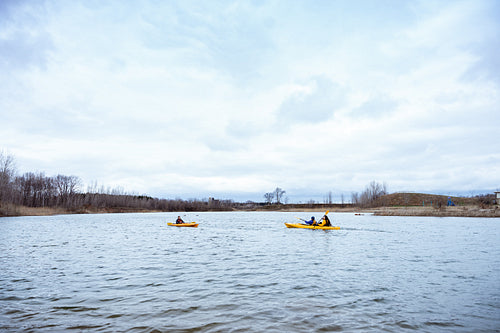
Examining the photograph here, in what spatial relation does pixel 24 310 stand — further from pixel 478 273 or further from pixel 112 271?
pixel 478 273

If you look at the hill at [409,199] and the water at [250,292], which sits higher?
the hill at [409,199]

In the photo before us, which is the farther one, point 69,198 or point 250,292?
point 69,198

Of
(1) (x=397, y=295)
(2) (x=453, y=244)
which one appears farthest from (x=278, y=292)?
(2) (x=453, y=244)

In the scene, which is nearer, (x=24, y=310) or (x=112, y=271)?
(x=24, y=310)

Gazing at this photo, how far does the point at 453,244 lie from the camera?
23156 mm

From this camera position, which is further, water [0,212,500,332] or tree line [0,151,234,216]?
tree line [0,151,234,216]

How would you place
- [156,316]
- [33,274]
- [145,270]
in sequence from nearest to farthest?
[156,316] → [33,274] → [145,270]

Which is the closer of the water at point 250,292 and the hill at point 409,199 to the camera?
the water at point 250,292

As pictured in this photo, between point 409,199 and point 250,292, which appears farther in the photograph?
point 409,199

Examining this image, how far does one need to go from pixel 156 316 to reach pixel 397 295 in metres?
7.69

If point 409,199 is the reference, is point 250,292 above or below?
below

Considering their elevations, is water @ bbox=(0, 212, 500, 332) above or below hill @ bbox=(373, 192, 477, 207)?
below

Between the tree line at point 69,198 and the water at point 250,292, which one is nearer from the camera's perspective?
the water at point 250,292

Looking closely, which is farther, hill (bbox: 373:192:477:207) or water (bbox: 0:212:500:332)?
hill (bbox: 373:192:477:207)
